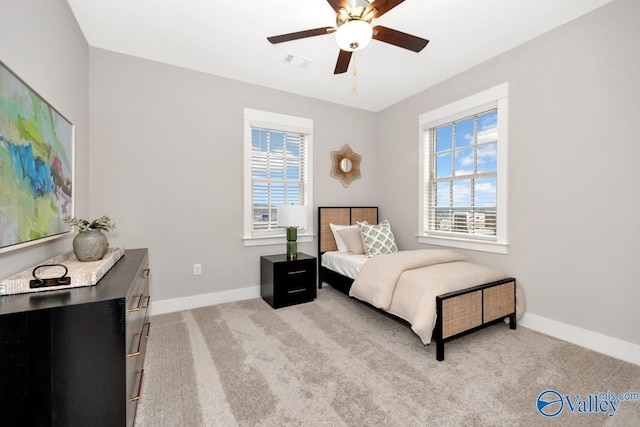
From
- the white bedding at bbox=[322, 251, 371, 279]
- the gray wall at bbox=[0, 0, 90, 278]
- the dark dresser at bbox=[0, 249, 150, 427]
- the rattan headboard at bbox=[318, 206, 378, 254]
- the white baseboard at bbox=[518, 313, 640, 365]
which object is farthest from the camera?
Answer: the rattan headboard at bbox=[318, 206, 378, 254]

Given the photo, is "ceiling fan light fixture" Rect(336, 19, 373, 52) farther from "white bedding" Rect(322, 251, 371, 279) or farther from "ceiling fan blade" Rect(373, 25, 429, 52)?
"white bedding" Rect(322, 251, 371, 279)

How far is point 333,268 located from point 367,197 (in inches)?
57.5

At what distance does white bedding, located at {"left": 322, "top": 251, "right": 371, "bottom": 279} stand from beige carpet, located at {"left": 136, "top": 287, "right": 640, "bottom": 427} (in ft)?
2.06

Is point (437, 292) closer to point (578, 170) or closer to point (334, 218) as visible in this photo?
point (578, 170)

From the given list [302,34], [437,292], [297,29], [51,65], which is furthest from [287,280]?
[51,65]

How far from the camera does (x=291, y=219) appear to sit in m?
3.44

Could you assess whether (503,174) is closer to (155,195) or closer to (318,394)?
(318,394)

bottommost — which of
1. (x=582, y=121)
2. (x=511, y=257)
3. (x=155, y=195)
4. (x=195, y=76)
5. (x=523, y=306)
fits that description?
(x=523, y=306)

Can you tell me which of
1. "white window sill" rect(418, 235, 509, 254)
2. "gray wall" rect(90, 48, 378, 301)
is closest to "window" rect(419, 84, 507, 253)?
"white window sill" rect(418, 235, 509, 254)

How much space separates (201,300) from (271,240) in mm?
1103

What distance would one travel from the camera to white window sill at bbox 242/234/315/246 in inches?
142

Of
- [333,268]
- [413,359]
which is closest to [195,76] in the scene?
[333,268]

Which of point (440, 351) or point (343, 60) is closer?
point (440, 351)

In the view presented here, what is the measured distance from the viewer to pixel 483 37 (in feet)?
8.79
